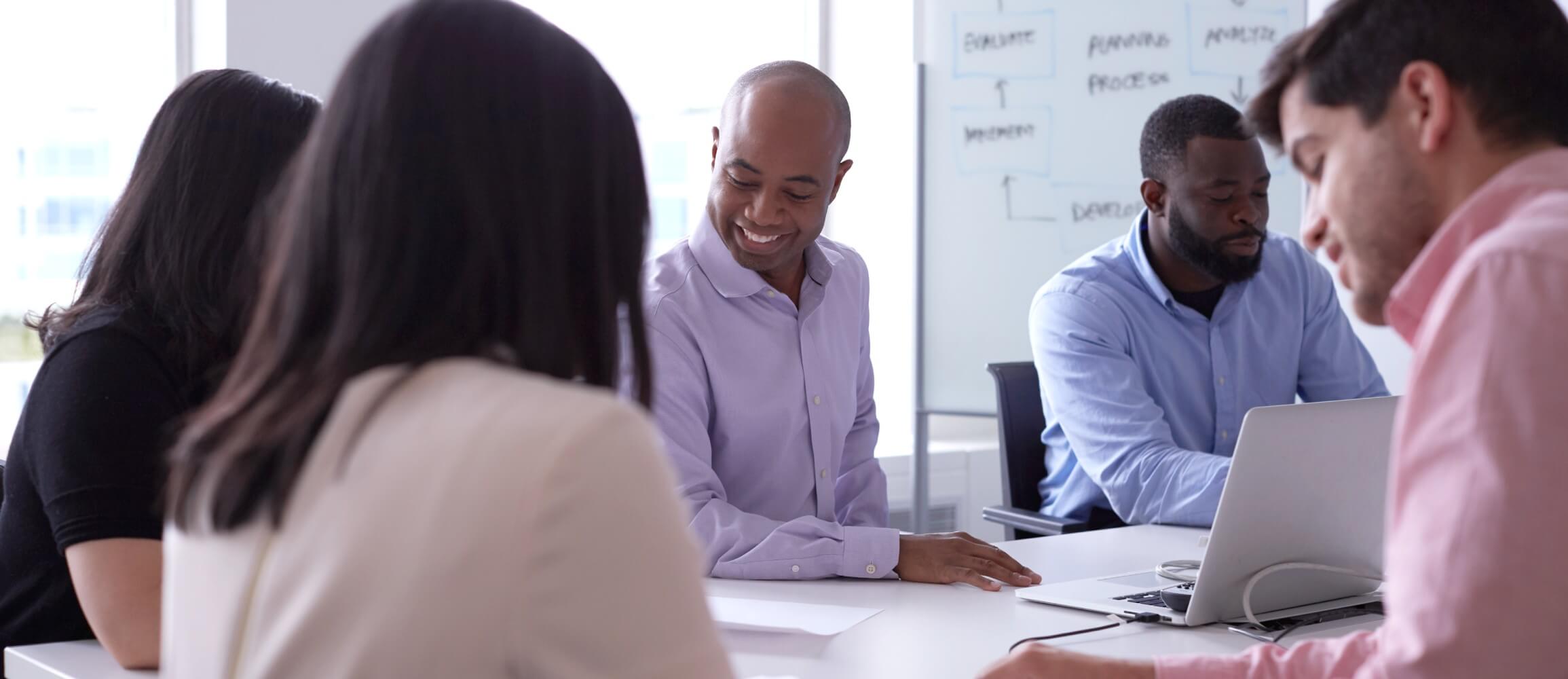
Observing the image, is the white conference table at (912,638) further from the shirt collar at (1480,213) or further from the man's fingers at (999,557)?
the shirt collar at (1480,213)

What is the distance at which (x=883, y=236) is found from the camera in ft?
13.8

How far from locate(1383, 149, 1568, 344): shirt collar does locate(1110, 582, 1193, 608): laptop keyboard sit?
0.73 metres

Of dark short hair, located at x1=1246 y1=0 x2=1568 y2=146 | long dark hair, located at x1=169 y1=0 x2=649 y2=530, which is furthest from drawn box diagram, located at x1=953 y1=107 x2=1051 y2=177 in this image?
long dark hair, located at x1=169 y1=0 x2=649 y2=530

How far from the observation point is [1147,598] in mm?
1700

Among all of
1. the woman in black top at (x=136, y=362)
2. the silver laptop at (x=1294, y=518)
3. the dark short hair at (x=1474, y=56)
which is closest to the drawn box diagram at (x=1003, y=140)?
the silver laptop at (x=1294, y=518)

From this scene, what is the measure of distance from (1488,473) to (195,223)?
1279mm

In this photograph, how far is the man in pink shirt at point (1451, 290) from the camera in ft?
2.77

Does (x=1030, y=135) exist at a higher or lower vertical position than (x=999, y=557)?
higher

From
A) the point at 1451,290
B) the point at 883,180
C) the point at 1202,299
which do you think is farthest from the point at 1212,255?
the point at 1451,290

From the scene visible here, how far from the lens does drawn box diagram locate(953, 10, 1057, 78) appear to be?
3.56 metres

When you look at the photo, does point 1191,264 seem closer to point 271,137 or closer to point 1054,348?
point 1054,348

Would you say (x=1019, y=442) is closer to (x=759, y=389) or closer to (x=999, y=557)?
(x=759, y=389)

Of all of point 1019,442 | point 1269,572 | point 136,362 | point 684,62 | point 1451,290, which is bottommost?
point 1019,442

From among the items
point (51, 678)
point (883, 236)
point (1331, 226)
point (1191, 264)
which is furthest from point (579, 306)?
point (883, 236)
